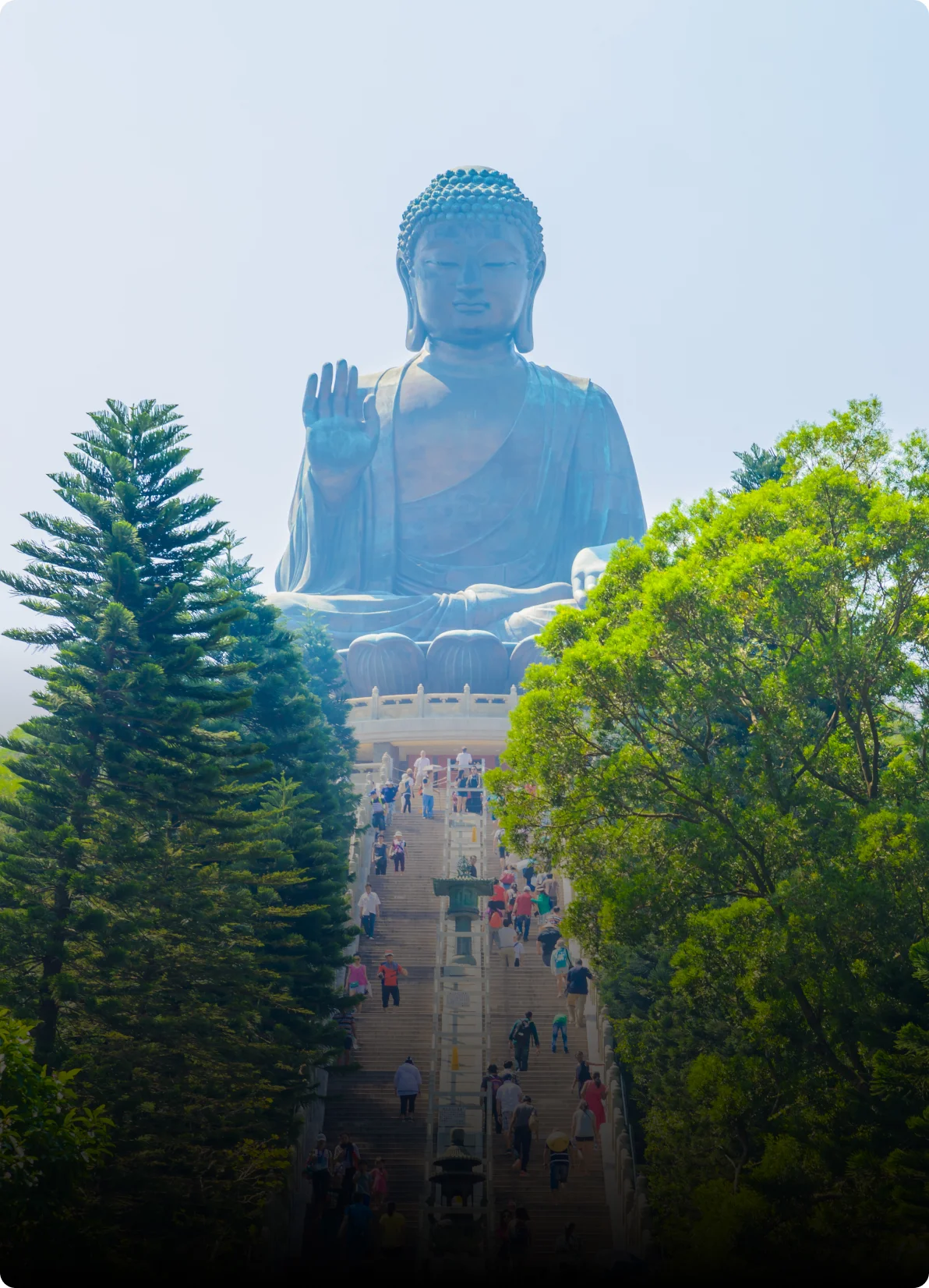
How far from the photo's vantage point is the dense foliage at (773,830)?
8.48 m

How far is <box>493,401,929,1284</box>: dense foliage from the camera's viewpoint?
8.48 meters

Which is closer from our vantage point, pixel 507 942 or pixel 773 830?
pixel 773 830

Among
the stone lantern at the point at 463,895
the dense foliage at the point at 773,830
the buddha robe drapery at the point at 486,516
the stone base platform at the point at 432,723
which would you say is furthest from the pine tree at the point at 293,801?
the buddha robe drapery at the point at 486,516

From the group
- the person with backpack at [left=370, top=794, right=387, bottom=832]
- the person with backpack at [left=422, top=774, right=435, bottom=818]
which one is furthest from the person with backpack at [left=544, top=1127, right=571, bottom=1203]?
the person with backpack at [left=422, top=774, right=435, bottom=818]

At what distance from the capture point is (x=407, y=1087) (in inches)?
493

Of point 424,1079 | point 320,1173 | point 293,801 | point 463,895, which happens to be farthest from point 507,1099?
point 463,895

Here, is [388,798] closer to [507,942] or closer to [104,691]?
[507,942]

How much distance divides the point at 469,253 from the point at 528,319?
2321 mm

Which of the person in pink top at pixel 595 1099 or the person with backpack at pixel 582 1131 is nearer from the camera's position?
the person with backpack at pixel 582 1131

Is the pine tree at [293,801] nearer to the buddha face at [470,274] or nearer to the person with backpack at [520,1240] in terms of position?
the person with backpack at [520,1240]

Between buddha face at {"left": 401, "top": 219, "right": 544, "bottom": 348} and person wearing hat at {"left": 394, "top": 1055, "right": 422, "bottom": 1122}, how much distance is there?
21.0 meters

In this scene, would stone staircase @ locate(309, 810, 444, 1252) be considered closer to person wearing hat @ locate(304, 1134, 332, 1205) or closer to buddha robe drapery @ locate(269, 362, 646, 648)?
person wearing hat @ locate(304, 1134, 332, 1205)

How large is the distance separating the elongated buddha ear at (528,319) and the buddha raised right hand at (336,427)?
4695mm

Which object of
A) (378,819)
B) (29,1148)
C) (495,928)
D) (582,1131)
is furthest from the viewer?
(378,819)
